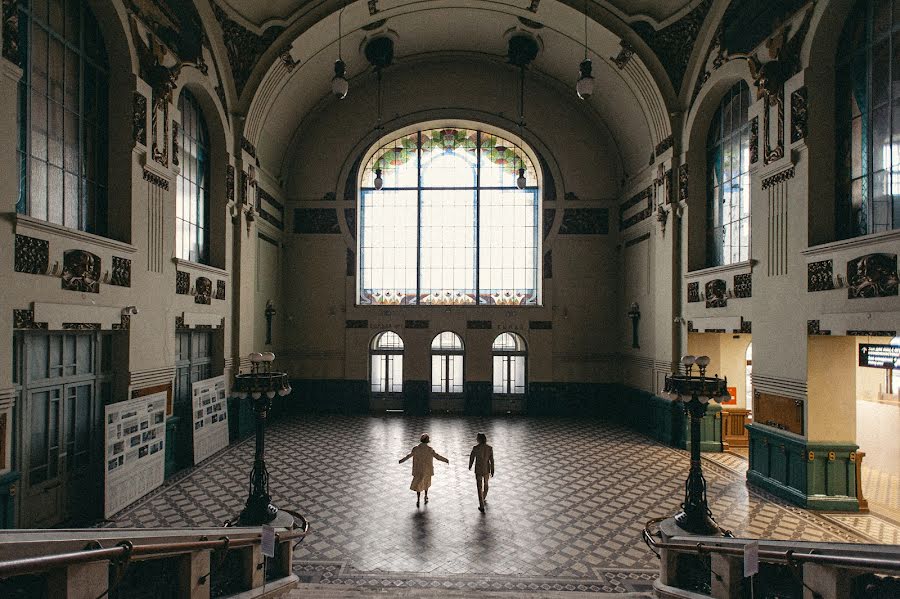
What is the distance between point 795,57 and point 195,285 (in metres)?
12.0

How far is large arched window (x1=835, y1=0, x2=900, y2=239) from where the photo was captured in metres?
6.95

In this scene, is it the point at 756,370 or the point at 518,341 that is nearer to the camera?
the point at 756,370

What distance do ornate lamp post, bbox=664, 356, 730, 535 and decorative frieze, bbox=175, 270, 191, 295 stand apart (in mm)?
9024

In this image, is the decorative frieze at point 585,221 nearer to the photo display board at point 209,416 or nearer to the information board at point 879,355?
the information board at point 879,355

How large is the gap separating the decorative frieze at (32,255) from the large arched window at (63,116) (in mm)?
567

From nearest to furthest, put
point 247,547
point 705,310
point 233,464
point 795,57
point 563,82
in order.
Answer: point 247,547, point 795,57, point 233,464, point 705,310, point 563,82

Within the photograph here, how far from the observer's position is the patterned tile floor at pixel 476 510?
590 centimetres

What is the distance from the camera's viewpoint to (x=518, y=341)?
15.8m

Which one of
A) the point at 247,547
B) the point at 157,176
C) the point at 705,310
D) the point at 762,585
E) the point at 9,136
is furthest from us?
the point at 705,310

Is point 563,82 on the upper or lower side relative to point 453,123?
upper

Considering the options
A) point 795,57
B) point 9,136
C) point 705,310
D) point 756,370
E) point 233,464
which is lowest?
point 233,464

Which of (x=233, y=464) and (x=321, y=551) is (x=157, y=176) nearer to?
(x=233, y=464)

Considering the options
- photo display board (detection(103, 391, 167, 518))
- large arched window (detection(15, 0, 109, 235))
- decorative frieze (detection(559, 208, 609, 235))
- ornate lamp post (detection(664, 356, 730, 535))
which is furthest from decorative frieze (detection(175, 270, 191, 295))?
decorative frieze (detection(559, 208, 609, 235))

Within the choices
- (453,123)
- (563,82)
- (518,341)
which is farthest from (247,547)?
(563,82)
